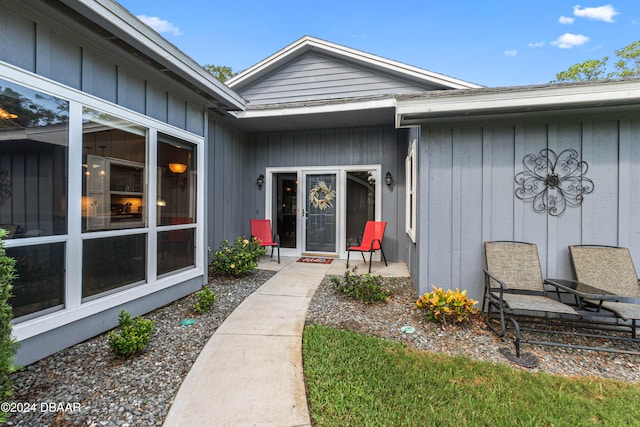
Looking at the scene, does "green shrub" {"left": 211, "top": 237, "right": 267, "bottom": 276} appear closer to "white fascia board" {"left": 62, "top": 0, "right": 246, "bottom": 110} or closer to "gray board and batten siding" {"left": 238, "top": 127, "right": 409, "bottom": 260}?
"gray board and batten siding" {"left": 238, "top": 127, "right": 409, "bottom": 260}

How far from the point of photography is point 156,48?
9.14ft

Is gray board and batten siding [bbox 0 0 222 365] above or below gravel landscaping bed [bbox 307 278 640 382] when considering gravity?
above

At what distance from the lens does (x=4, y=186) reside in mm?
2066

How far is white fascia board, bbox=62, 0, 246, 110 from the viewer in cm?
220

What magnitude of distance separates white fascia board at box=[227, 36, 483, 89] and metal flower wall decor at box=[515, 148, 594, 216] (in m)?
2.86

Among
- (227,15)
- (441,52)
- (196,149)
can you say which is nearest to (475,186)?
(196,149)

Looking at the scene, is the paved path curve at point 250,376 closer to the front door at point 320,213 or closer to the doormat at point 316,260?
the doormat at point 316,260

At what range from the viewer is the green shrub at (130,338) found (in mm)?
2229

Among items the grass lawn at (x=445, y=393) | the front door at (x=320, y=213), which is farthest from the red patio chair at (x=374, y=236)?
the grass lawn at (x=445, y=393)

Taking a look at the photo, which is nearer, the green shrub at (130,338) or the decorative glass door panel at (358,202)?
the green shrub at (130,338)

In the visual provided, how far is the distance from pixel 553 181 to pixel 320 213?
406 centimetres

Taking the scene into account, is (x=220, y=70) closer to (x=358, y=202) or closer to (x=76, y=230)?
(x=358, y=202)

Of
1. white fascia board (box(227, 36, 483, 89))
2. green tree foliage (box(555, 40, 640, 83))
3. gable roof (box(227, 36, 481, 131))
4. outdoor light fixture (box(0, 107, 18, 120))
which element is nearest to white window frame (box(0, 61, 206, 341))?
outdoor light fixture (box(0, 107, 18, 120))

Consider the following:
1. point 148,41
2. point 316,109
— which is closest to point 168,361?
point 148,41
